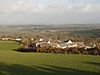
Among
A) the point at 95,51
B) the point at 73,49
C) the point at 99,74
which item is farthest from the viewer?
the point at 73,49

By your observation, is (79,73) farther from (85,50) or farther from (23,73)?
(85,50)

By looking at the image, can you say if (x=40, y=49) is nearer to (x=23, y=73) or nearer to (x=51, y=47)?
(x=51, y=47)

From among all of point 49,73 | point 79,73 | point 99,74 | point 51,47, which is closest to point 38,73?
A: point 49,73

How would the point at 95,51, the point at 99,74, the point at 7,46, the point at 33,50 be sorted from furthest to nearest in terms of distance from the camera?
A: the point at 7,46, the point at 33,50, the point at 95,51, the point at 99,74

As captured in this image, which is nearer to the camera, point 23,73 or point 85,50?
point 23,73

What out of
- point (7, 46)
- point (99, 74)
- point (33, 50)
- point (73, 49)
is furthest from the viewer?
point (7, 46)

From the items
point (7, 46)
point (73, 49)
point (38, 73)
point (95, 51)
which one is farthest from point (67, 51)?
point (38, 73)

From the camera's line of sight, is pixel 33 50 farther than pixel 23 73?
Yes

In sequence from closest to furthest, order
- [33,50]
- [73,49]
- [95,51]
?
[95,51], [73,49], [33,50]
